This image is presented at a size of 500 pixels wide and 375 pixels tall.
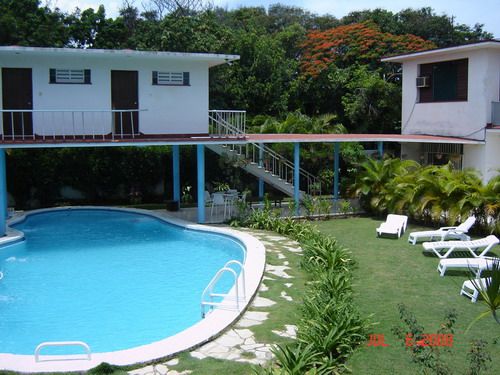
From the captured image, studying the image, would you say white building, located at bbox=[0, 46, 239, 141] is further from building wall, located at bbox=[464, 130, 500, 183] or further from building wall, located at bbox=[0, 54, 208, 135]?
building wall, located at bbox=[464, 130, 500, 183]

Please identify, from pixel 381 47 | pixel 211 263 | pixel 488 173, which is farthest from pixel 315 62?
pixel 211 263

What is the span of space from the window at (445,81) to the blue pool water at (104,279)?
11376 mm

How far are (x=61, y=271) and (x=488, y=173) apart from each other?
1522cm

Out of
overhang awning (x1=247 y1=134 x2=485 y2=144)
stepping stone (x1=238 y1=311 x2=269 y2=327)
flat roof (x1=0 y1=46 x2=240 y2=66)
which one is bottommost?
stepping stone (x1=238 y1=311 x2=269 y2=327)

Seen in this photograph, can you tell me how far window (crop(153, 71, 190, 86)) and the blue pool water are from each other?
4680 millimetres

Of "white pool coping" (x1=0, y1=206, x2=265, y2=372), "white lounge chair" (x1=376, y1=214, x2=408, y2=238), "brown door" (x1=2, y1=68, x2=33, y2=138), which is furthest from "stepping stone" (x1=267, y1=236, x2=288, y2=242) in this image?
"brown door" (x1=2, y1=68, x2=33, y2=138)

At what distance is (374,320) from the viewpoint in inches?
358

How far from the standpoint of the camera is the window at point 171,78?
19391mm

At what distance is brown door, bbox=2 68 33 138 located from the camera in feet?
59.3

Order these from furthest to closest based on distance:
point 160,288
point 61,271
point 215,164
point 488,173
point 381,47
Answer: point 381,47
point 215,164
point 488,173
point 61,271
point 160,288

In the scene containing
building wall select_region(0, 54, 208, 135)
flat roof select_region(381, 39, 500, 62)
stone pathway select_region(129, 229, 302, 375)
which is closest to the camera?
stone pathway select_region(129, 229, 302, 375)

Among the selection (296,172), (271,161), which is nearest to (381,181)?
(296,172)

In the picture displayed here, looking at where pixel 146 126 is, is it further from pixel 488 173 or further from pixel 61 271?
pixel 488 173

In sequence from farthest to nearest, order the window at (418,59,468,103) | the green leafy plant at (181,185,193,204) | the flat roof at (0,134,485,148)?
the green leafy plant at (181,185,193,204), the window at (418,59,468,103), the flat roof at (0,134,485,148)
